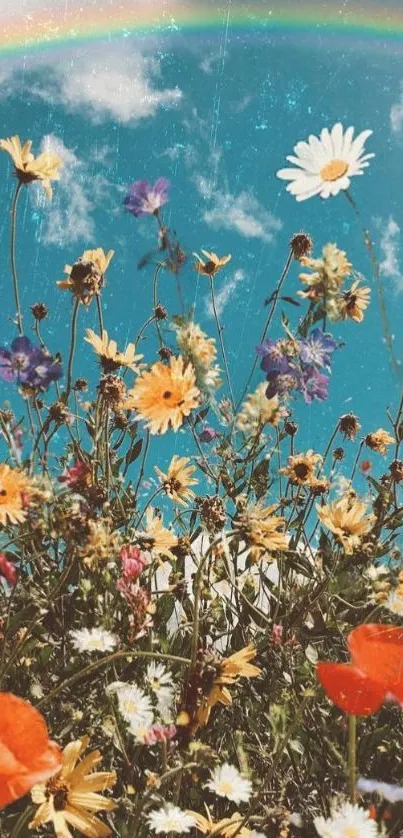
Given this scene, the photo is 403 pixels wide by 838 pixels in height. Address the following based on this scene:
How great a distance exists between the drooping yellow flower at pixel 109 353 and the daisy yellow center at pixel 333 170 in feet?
1.98

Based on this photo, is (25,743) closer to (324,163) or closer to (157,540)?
(324,163)

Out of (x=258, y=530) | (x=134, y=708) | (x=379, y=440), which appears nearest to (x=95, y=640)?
(x=134, y=708)

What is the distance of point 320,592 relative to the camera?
1060 mm

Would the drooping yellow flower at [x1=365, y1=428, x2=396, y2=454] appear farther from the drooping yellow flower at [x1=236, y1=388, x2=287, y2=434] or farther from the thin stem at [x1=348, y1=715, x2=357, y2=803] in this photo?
the thin stem at [x1=348, y1=715, x2=357, y2=803]

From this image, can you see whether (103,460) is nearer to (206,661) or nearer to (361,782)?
(206,661)

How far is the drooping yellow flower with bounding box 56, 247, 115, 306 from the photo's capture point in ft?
3.61

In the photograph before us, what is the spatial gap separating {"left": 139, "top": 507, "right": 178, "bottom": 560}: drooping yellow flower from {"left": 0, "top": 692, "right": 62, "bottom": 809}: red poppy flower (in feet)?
2.35

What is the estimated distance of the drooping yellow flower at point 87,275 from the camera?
110cm

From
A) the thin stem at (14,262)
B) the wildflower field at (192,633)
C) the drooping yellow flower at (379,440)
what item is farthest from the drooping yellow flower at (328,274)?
the drooping yellow flower at (379,440)

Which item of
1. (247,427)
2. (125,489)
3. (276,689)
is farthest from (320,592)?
(125,489)

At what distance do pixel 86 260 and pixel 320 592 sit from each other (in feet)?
2.00

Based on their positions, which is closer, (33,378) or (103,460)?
(33,378)

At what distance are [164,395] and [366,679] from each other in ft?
1.21

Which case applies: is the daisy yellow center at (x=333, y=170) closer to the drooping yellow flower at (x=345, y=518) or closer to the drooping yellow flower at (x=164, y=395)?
the drooping yellow flower at (x=164, y=395)
